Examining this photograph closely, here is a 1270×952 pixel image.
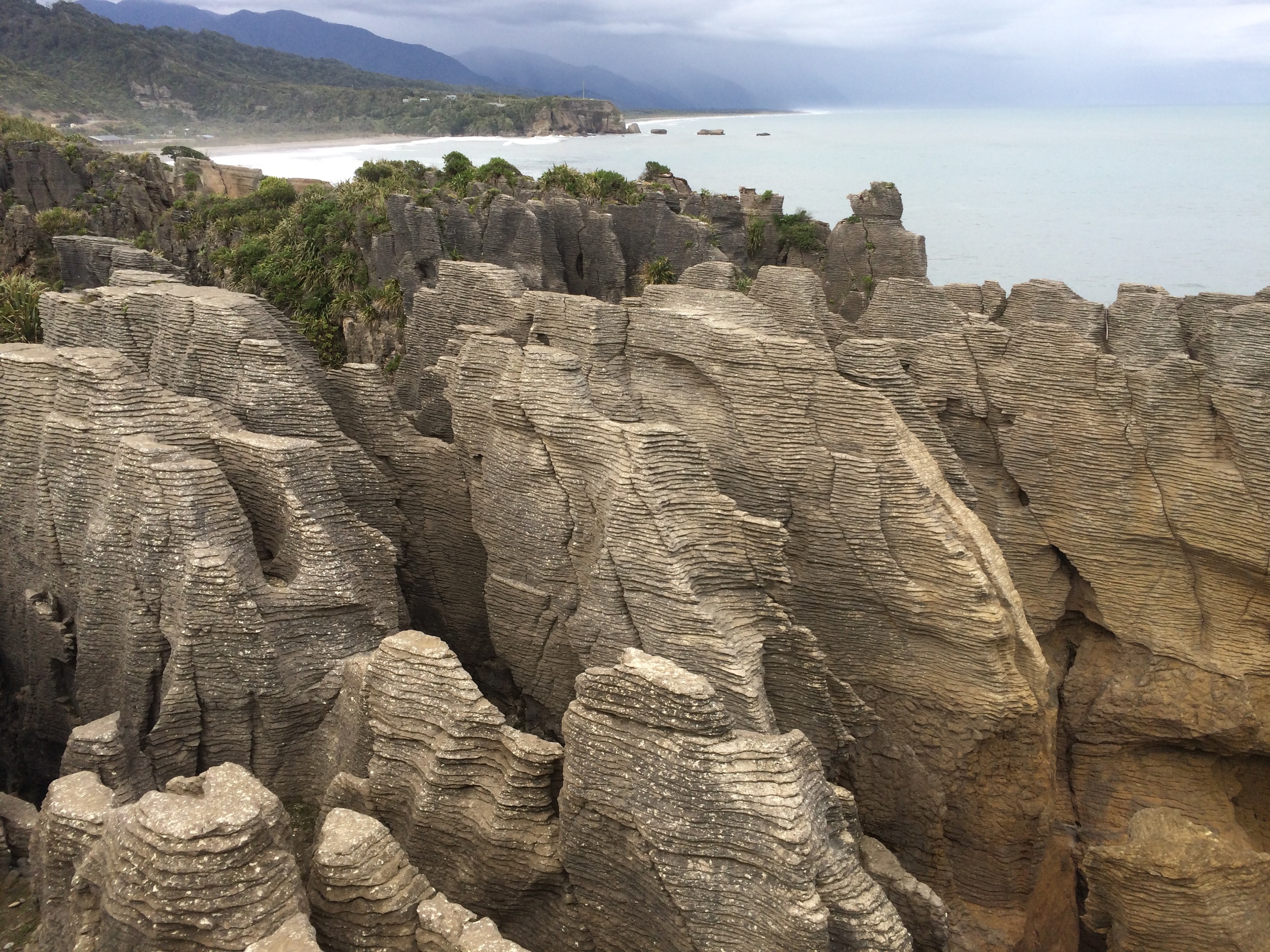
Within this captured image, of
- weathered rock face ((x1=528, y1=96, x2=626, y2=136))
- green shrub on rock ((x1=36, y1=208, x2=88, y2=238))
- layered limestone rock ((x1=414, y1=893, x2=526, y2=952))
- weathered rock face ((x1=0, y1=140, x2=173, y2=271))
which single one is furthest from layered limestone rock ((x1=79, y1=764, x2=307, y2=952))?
weathered rock face ((x1=528, y1=96, x2=626, y2=136))

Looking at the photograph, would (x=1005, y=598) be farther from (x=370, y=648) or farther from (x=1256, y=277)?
(x=1256, y=277)

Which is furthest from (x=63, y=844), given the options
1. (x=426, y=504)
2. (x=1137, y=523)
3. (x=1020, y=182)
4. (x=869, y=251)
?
(x=1020, y=182)

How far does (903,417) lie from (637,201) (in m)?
24.9

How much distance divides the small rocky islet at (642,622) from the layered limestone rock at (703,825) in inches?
1.9

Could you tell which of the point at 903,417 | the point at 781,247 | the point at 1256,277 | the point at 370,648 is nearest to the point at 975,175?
the point at 1256,277

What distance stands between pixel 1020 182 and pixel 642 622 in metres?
92.9

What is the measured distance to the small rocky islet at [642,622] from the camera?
393 inches

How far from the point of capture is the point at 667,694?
33.0 ft

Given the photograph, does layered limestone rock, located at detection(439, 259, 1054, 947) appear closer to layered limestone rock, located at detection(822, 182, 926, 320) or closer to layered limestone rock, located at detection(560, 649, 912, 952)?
layered limestone rock, located at detection(560, 649, 912, 952)

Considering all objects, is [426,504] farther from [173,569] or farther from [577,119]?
[577,119]

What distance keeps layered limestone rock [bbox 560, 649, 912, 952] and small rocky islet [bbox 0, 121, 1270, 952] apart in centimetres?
5

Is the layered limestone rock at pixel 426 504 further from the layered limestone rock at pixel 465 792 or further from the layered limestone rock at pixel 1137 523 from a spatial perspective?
the layered limestone rock at pixel 1137 523

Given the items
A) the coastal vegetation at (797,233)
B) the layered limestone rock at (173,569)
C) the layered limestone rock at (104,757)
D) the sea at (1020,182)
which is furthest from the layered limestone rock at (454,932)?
the sea at (1020,182)

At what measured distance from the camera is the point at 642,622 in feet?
42.9
